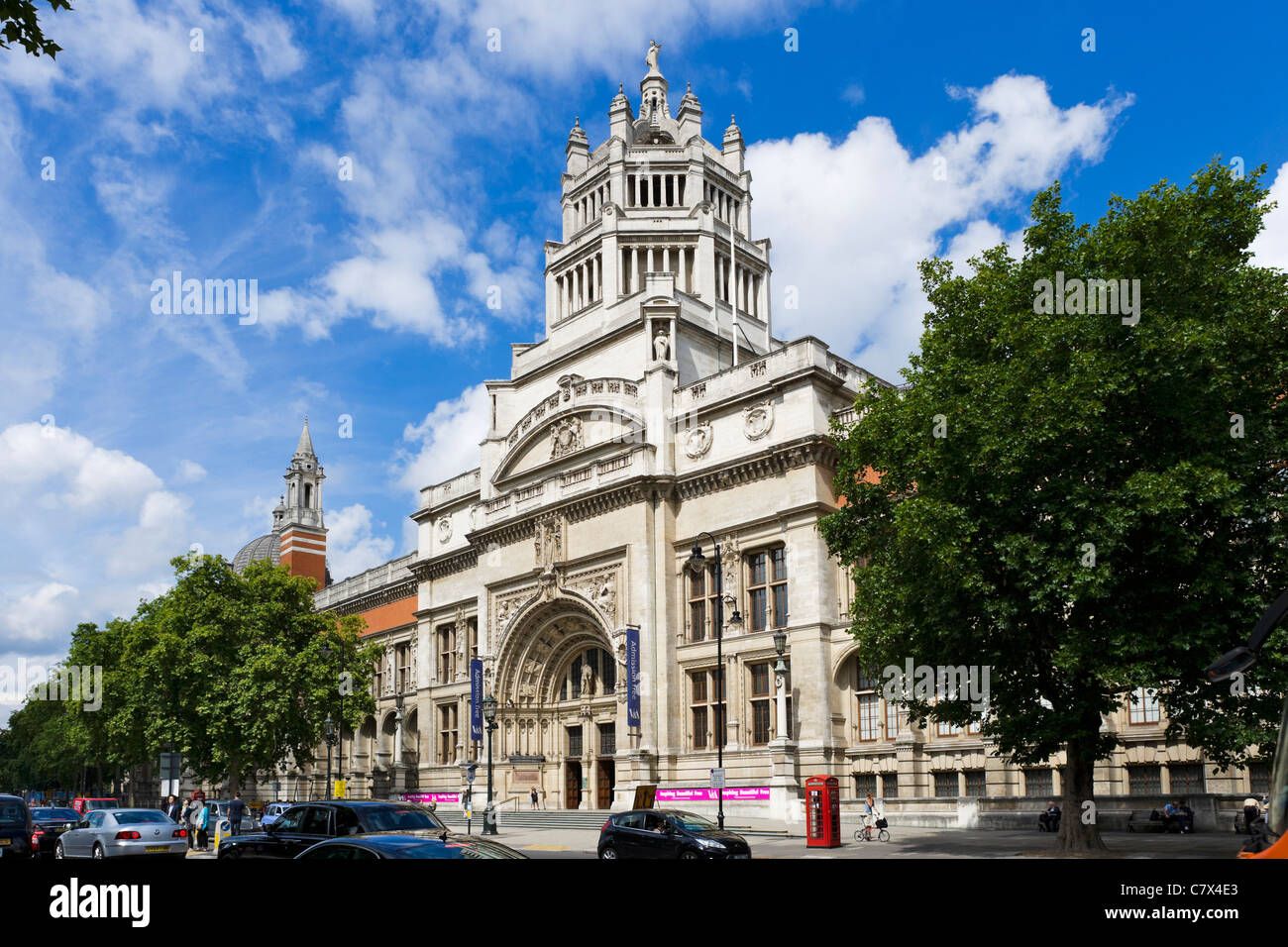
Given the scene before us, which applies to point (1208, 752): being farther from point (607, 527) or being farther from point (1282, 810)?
point (607, 527)

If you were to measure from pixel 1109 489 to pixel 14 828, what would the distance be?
24872 millimetres

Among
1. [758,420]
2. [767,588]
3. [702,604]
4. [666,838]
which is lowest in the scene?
[666,838]

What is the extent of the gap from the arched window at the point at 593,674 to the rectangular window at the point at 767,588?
8.52 metres

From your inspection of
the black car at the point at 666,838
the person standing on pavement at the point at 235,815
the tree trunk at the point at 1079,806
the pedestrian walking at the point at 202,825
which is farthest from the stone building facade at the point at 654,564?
the pedestrian walking at the point at 202,825

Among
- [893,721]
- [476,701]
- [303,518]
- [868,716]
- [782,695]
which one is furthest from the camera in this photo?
[303,518]

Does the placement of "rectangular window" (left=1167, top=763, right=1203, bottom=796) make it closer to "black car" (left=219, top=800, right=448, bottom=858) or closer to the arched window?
the arched window

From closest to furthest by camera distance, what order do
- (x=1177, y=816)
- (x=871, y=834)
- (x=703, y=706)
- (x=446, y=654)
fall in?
(x=1177, y=816) < (x=871, y=834) < (x=703, y=706) < (x=446, y=654)

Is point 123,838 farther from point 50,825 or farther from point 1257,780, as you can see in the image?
point 1257,780

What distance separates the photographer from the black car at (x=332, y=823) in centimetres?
1681

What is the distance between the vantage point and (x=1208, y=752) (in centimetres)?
2211

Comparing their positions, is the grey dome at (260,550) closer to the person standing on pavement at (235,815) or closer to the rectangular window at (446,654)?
the rectangular window at (446,654)

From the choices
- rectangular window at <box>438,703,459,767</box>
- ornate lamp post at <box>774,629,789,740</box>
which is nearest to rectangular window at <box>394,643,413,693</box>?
rectangular window at <box>438,703,459,767</box>

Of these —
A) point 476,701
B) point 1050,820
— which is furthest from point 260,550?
point 1050,820

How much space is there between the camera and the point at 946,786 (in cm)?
3606
